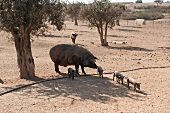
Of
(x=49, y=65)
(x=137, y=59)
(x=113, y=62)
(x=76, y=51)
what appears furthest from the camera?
(x=137, y=59)

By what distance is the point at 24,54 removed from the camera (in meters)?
18.6

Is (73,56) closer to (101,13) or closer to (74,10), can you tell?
(101,13)

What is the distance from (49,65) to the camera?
23.5 metres

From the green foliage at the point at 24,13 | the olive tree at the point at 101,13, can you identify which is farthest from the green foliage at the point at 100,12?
the green foliage at the point at 24,13

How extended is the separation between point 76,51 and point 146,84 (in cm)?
510

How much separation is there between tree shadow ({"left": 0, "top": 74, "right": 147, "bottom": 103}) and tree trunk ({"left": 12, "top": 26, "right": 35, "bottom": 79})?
953 millimetres

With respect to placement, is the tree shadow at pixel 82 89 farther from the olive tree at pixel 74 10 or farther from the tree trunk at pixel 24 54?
the olive tree at pixel 74 10

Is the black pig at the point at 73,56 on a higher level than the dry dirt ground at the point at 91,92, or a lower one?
higher

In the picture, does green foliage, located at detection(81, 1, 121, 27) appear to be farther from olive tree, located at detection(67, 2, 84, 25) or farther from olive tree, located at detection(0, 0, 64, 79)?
olive tree, located at detection(67, 2, 84, 25)

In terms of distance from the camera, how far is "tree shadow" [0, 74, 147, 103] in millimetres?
14778

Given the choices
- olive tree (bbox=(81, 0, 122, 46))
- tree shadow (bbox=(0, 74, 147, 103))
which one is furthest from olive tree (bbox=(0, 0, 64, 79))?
olive tree (bbox=(81, 0, 122, 46))

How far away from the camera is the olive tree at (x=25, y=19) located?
17109 mm

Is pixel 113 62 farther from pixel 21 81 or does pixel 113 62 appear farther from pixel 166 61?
pixel 21 81

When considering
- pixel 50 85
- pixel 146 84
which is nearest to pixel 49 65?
pixel 50 85
